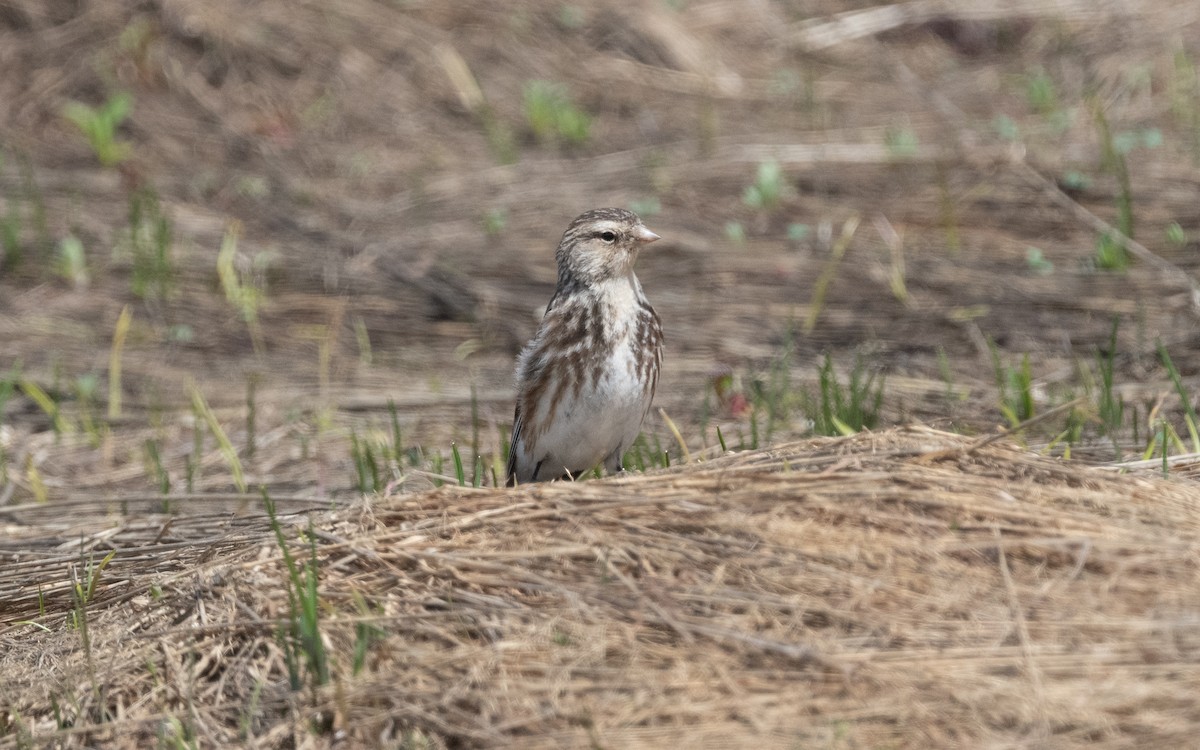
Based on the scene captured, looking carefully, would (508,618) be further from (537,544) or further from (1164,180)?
(1164,180)

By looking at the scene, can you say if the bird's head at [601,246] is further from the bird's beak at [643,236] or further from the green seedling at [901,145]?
the green seedling at [901,145]

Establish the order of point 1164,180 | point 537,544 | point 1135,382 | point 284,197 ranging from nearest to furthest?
1. point 537,544
2. point 1135,382
3. point 1164,180
4. point 284,197

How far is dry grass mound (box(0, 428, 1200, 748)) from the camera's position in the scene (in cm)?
346

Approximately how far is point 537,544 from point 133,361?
5433 millimetres

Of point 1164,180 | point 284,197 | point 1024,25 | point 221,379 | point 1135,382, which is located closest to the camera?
point 1135,382

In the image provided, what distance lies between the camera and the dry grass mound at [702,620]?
3.46m

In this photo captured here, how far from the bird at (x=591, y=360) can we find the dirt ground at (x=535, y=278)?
Answer: 47 centimetres

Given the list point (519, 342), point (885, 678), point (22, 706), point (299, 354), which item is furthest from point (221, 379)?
point (885, 678)

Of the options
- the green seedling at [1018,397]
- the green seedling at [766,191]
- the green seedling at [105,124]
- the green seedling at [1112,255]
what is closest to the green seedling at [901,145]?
the green seedling at [766,191]

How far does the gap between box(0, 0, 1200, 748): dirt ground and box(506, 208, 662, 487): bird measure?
1.54 feet

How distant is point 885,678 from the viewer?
138 inches

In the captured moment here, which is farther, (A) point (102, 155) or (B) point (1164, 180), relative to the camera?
(A) point (102, 155)

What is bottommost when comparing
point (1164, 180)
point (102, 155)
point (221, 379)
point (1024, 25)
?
point (221, 379)

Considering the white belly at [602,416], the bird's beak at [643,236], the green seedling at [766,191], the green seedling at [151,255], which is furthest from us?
the green seedling at [766,191]
